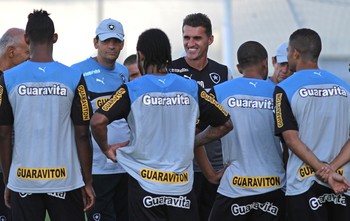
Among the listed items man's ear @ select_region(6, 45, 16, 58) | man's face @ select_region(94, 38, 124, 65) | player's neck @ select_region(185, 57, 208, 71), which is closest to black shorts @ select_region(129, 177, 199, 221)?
player's neck @ select_region(185, 57, 208, 71)

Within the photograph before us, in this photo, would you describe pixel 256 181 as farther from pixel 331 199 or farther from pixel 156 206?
pixel 156 206

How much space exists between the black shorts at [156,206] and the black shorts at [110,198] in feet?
6.61

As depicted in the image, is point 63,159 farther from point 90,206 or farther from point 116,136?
point 116,136

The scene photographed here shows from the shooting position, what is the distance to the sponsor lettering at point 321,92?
250 inches

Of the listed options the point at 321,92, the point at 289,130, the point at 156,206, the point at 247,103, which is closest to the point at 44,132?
the point at 156,206

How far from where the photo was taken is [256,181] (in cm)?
659

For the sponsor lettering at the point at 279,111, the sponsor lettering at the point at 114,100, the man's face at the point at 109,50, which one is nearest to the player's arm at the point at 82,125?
the sponsor lettering at the point at 114,100

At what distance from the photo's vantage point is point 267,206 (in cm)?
663

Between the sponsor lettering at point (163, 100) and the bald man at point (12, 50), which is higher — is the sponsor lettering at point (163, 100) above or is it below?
below

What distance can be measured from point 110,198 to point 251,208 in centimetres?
206

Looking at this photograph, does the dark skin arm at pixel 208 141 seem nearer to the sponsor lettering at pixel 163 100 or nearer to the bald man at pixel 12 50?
the sponsor lettering at pixel 163 100

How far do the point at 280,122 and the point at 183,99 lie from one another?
82 cm

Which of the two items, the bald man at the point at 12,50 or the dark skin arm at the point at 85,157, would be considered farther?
the bald man at the point at 12,50

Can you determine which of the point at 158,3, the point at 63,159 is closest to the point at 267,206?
the point at 63,159
